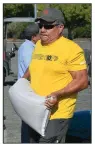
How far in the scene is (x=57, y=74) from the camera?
156 inches

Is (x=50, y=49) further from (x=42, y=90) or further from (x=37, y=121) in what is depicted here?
(x=37, y=121)

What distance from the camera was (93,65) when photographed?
430 cm

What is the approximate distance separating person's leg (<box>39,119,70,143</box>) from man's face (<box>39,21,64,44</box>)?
2.33ft

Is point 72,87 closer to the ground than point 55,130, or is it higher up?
higher up

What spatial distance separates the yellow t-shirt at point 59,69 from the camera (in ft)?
12.9

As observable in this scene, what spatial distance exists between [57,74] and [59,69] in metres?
0.05

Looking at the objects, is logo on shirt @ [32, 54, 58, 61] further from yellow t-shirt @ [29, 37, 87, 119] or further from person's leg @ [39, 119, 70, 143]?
person's leg @ [39, 119, 70, 143]

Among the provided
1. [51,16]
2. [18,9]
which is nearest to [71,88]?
[51,16]

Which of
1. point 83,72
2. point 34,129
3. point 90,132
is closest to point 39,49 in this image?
point 83,72

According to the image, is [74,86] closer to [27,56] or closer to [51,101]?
[51,101]

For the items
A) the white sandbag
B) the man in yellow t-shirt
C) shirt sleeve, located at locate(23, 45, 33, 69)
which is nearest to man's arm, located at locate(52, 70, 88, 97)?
the man in yellow t-shirt

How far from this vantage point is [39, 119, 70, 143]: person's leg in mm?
3969

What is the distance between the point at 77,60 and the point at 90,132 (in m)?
0.98

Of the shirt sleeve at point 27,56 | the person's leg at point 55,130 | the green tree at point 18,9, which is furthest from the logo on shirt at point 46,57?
the green tree at point 18,9
